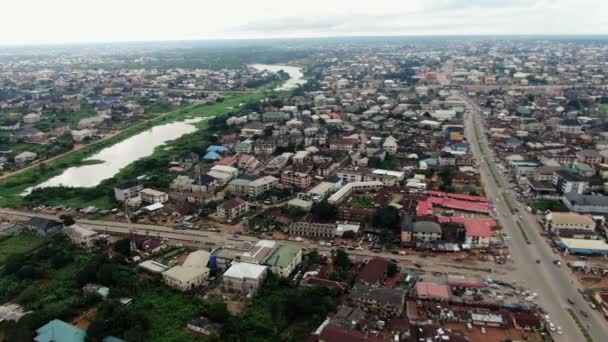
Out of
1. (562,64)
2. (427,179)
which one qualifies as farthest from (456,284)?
(562,64)

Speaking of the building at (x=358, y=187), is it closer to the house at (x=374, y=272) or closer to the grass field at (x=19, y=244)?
the house at (x=374, y=272)

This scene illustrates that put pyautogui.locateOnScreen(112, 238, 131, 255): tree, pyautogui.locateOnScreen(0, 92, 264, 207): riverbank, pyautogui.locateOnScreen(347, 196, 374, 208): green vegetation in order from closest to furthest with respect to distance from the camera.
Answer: pyautogui.locateOnScreen(112, 238, 131, 255): tree < pyautogui.locateOnScreen(347, 196, 374, 208): green vegetation < pyautogui.locateOnScreen(0, 92, 264, 207): riverbank

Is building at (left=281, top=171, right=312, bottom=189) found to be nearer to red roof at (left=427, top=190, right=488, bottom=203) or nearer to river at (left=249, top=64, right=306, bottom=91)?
red roof at (left=427, top=190, right=488, bottom=203)

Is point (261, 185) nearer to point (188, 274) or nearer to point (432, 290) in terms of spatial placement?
point (188, 274)

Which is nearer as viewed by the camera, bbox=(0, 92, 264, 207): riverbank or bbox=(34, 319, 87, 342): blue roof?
bbox=(34, 319, 87, 342): blue roof

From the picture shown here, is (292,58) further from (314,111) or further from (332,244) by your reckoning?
(332,244)

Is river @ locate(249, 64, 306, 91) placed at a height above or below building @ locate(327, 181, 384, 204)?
above

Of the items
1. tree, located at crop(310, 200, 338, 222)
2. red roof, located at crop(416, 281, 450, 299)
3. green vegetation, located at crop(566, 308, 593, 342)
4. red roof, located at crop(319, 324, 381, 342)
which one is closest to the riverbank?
tree, located at crop(310, 200, 338, 222)
